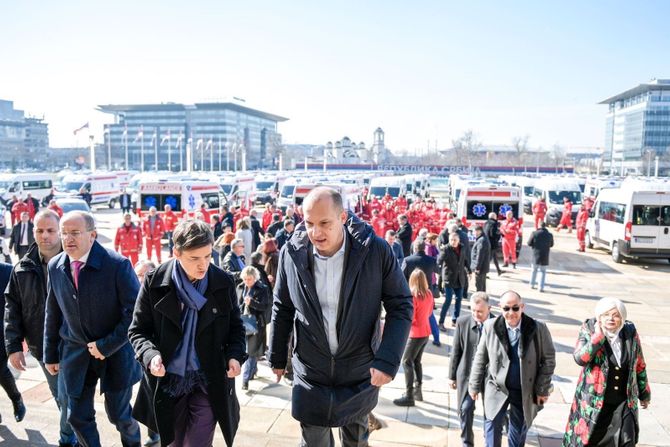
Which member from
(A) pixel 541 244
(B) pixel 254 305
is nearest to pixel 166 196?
(A) pixel 541 244

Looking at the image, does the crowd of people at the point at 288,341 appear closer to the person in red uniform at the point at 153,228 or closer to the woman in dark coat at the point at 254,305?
the woman in dark coat at the point at 254,305

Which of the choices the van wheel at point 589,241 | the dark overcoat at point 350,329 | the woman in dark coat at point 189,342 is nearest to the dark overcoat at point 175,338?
the woman in dark coat at point 189,342

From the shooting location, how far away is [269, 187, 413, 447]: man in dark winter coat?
3318mm

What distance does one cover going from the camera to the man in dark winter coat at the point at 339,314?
332 centimetres

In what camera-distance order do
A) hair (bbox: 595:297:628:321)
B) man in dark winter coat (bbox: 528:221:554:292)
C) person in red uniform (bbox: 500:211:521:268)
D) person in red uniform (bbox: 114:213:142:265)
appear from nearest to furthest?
hair (bbox: 595:297:628:321)
man in dark winter coat (bbox: 528:221:554:292)
person in red uniform (bbox: 114:213:142:265)
person in red uniform (bbox: 500:211:521:268)

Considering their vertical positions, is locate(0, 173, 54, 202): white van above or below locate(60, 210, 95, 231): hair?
below

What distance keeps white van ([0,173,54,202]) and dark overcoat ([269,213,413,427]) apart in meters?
32.2

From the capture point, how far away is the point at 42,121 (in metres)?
161

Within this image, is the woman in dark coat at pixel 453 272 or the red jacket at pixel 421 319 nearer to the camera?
the red jacket at pixel 421 319

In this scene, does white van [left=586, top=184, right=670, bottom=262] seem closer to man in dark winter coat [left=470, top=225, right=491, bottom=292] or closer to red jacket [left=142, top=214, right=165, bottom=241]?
man in dark winter coat [left=470, top=225, right=491, bottom=292]

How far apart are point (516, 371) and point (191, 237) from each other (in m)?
2.91

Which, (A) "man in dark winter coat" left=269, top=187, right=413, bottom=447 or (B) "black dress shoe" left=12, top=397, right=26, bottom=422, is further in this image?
(B) "black dress shoe" left=12, top=397, right=26, bottom=422

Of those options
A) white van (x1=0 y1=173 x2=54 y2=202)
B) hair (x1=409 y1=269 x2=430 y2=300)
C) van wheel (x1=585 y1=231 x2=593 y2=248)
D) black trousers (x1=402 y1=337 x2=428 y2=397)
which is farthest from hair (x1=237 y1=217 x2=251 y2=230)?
white van (x1=0 y1=173 x2=54 y2=202)

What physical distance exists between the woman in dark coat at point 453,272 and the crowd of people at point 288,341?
3.85m
